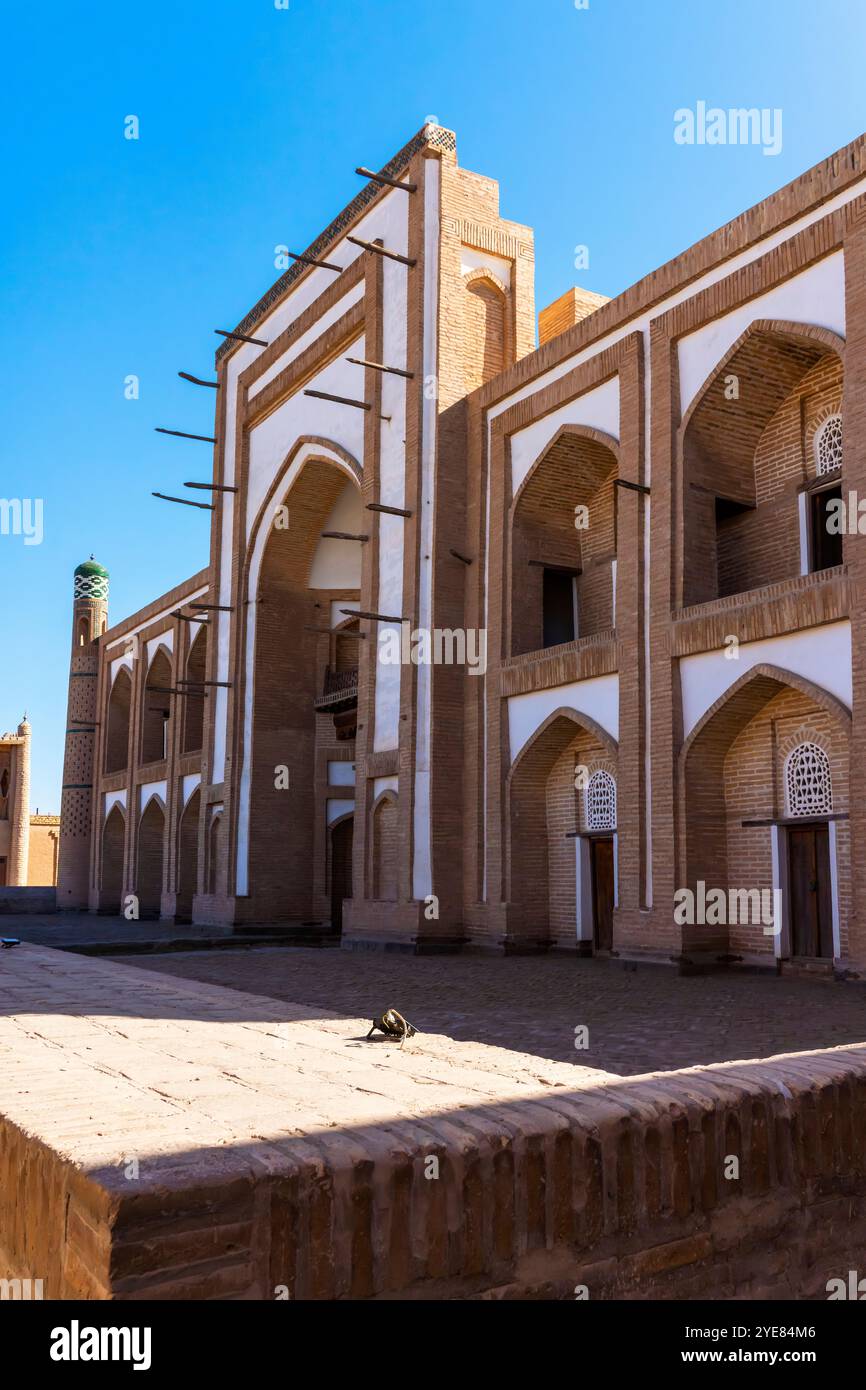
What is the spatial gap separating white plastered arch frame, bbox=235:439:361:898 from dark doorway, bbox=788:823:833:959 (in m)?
11.1

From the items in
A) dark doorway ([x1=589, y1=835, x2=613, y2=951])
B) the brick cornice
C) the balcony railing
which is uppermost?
the brick cornice

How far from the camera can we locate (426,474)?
16.2 m

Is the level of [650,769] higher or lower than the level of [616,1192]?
higher

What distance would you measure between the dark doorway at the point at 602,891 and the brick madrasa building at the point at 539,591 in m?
0.04

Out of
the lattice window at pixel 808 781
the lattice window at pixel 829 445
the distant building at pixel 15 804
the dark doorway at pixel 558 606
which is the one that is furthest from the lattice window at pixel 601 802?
the distant building at pixel 15 804

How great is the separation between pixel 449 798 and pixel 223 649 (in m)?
8.68

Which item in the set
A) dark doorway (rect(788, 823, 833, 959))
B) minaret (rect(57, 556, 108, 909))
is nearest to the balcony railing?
dark doorway (rect(788, 823, 833, 959))

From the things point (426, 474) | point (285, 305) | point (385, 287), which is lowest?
point (426, 474)

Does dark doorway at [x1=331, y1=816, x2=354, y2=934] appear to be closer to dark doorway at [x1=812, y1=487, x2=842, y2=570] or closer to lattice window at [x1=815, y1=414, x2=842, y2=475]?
dark doorway at [x1=812, y1=487, x2=842, y2=570]

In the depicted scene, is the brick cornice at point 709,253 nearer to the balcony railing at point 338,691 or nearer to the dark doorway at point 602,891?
the dark doorway at point 602,891

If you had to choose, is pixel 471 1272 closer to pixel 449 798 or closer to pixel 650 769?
pixel 650 769

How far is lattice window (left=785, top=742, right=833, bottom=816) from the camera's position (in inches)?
435

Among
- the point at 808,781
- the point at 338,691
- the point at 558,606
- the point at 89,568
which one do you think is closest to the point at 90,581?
the point at 89,568

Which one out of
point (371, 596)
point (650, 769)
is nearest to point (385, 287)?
point (371, 596)
